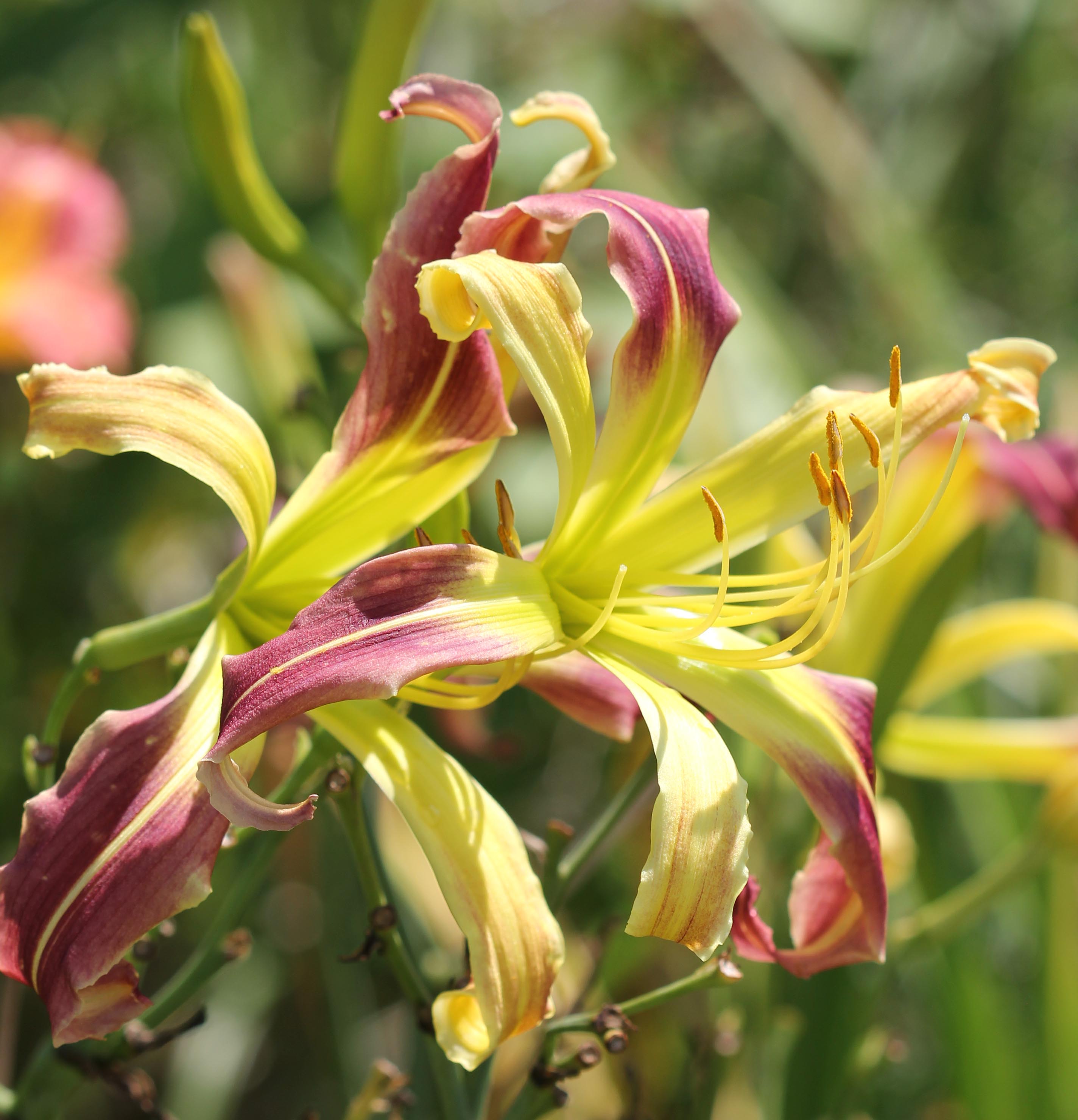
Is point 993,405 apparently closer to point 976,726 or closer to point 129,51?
point 976,726

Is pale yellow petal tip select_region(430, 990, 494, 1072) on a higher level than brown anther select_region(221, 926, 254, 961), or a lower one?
higher

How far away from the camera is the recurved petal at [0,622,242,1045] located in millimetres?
413

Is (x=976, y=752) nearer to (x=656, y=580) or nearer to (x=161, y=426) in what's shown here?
(x=656, y=580)

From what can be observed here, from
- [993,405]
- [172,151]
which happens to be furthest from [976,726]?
[172,151]

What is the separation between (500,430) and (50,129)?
1211 millimetres

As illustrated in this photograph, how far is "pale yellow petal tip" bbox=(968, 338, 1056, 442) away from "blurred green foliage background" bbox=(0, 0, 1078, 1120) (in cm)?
21

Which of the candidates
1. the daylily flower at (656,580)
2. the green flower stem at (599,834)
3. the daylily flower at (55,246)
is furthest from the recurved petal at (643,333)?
the daylily flower at (55,246)

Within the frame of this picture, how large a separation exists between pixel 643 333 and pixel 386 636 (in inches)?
7.6

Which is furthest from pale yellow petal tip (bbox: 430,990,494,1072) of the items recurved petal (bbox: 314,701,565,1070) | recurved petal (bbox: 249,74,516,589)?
recurved petal (bbox: 249,74,516,589)

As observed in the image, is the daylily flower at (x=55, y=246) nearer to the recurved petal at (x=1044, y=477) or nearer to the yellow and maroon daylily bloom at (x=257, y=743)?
the yellow and maroon daylily bloom at (x=257, y=743)

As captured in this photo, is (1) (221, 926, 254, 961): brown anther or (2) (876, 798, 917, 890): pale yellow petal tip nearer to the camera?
(1) (221, 926, 254, 961): brown anther

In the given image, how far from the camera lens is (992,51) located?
2.25 m

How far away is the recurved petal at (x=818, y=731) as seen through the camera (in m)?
0.47

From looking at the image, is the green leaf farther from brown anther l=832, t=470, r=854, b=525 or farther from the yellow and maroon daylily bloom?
brown anther l=832, t=470, r=854, b=525
